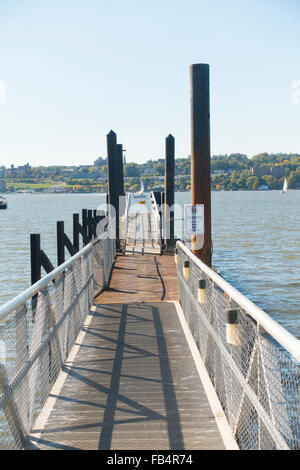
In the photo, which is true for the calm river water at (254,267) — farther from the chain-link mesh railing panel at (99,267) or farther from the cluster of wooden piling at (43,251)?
the cluster of wooden piling at (43,251)

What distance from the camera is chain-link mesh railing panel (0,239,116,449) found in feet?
14.5

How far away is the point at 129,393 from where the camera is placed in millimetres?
5742

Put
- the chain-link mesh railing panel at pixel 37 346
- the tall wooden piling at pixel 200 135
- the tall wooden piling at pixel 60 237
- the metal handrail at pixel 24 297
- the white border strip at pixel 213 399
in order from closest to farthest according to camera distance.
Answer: the metal handrail at pixel 24 297 → the chain-link mesh railing panel at pixel 37 346 → the white border strip at pixel 213 399 → the tall wooden piling at pixel 200 135 → the tall wooden piling at pixel 60 237

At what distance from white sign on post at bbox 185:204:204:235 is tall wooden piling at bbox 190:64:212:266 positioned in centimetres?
8

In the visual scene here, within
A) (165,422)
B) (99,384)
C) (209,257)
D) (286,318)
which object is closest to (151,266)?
(286,318)

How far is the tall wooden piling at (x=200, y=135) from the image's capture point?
34.3 feet

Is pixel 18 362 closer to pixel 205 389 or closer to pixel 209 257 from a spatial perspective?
pixel 205 389

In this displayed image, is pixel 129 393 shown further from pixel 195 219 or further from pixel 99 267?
pixel 99 267

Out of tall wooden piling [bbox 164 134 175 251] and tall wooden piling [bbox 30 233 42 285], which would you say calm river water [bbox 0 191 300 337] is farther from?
tall wooden piling [bbox 30 233 42 285]

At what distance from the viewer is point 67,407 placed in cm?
542

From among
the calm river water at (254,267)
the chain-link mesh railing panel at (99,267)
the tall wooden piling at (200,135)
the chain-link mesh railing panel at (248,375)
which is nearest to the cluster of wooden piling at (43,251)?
the chain-link mesh railing panel at (99,267)

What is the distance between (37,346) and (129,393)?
1070mm

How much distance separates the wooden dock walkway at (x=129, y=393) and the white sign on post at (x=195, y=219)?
1.99 m

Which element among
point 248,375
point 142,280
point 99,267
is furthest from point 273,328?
point 142,280
